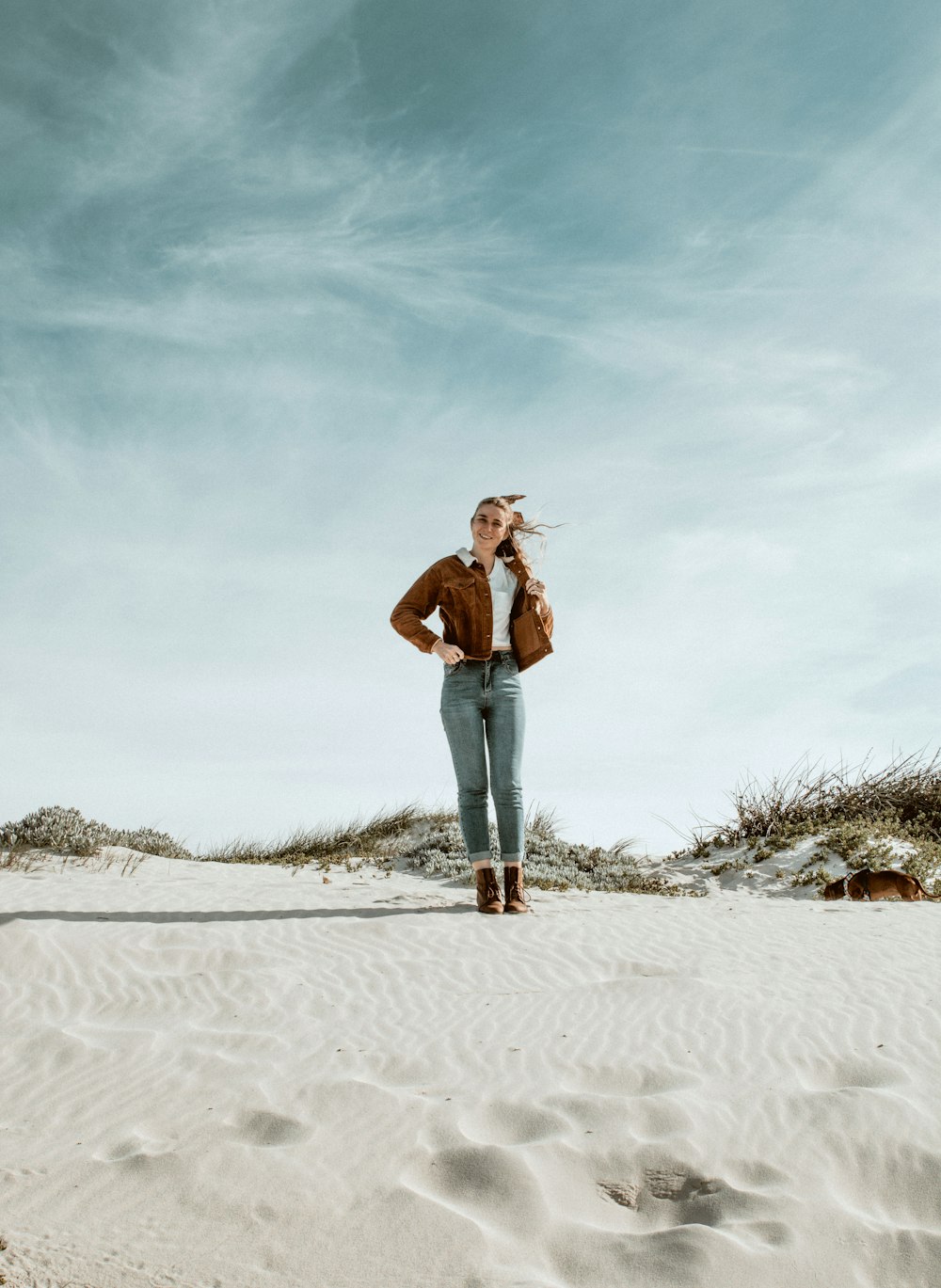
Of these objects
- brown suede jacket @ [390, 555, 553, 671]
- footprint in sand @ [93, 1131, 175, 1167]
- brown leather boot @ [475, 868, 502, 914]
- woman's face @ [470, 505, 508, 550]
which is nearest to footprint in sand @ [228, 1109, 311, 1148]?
footprint in sand @ [93, 1131, 175, 1167]

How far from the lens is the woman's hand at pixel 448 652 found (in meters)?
6.52

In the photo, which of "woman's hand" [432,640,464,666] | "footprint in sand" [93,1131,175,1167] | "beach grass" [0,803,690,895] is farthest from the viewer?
"beach grass" [0,803,690,895]

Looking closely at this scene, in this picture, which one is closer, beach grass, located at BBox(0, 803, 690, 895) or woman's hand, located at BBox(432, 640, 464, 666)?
woman's hand, located at BBox(432, 640, 464, 666)

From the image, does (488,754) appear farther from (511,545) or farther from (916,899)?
(916,899)

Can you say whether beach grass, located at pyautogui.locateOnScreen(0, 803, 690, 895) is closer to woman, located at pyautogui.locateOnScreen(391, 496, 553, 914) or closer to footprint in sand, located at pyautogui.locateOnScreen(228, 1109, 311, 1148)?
woman, located at pyautogui.locateOnScreen(391, 496, 553, 914)

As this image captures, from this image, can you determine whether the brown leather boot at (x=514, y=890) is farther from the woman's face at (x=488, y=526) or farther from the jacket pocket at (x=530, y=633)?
the woman's face at (x=488, y=526)

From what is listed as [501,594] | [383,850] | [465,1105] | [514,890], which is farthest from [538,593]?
[383,850]

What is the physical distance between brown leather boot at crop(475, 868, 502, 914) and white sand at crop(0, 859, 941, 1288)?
453mm

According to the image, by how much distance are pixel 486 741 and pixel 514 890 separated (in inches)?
40.7

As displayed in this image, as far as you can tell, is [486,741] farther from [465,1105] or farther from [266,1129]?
[266,1129]

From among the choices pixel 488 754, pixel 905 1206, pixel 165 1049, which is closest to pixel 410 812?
pixel 488 754

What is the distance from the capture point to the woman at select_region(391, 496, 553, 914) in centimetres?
665

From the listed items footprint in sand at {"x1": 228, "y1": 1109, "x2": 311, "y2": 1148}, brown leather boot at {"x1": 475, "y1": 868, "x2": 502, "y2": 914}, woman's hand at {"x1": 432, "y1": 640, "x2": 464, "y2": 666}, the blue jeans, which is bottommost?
footprint in sand at {"x1": 228, "y1": 1109, "x2": 311, "y2": 1148}

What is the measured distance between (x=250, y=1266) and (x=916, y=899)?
275 inches
